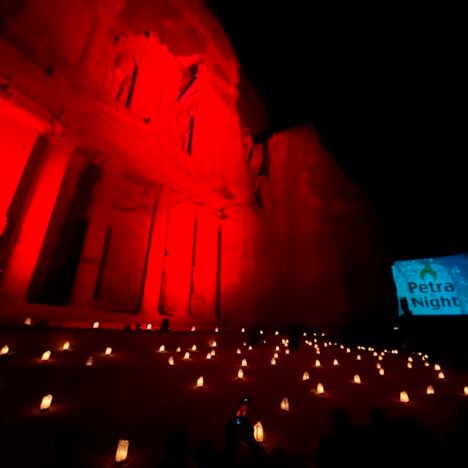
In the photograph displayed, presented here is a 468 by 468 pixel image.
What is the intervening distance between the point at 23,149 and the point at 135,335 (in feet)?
19.6

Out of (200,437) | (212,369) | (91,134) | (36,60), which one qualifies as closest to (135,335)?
(212,369)

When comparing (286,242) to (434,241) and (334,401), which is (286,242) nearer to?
(334,401)

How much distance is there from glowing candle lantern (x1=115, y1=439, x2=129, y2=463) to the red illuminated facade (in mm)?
5836

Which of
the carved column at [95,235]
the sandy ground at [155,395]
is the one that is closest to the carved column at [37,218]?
the carved column at [95,235]

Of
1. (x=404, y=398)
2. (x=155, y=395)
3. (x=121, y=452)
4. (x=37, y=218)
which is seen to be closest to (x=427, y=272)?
(x=404, y=398)

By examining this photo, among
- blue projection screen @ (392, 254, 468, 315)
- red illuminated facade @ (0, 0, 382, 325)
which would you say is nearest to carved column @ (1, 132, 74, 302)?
red illuminated facade @ (0, 0, 382, 325)

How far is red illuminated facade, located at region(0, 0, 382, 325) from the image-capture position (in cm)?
839

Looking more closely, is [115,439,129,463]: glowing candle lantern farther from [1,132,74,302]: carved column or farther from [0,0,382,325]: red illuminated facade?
[1,132,74,302]: carved column

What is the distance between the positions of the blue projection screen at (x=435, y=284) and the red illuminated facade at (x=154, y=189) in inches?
331

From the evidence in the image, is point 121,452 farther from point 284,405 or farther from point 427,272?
point 427,272

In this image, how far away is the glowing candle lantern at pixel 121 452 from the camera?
2690 mm

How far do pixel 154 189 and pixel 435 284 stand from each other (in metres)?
22.5

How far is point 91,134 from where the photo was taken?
1002cm

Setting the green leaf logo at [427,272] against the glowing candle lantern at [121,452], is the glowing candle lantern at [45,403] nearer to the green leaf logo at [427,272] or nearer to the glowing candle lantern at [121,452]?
the glowing candle lantern at [121,452]
